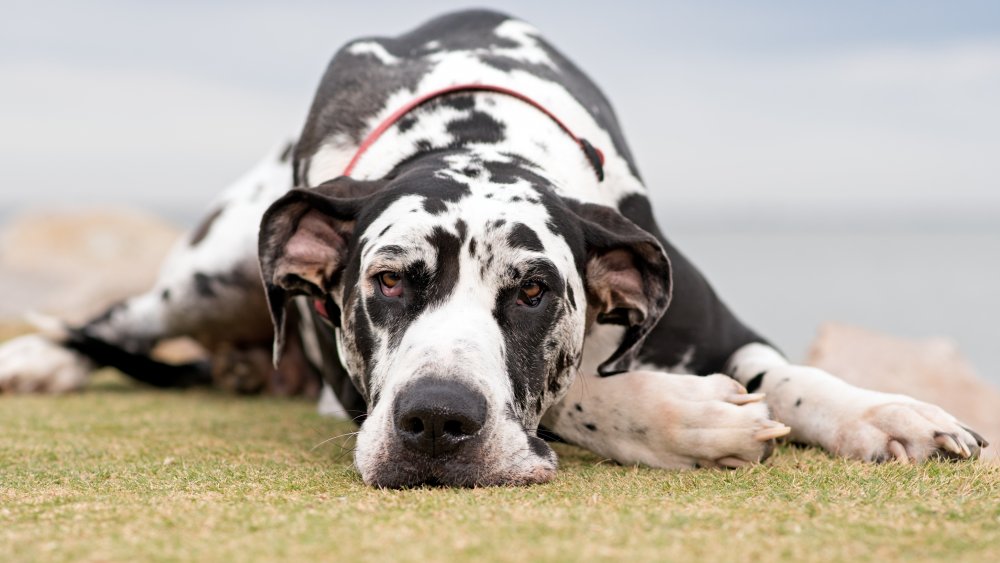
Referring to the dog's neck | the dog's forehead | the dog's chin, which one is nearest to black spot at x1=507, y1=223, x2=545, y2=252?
the dog's forehead

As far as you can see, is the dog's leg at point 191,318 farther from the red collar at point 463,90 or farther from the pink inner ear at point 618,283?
the pink inner ear at point 618,283

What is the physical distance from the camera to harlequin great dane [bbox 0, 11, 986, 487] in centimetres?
279

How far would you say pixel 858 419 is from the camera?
328 centimetres

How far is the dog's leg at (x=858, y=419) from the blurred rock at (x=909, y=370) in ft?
6.19

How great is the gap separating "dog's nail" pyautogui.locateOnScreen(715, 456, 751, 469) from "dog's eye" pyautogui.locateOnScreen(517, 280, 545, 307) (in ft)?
2.14

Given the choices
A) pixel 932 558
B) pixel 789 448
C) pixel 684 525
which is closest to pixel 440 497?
pixel 684 525

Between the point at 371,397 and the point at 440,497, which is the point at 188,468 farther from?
the point at 440,497

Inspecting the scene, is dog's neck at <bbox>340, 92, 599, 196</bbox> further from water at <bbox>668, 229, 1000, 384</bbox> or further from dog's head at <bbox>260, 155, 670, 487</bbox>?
water at <bbox>668, 229, 1000, 384</bbox>

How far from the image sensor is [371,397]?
10.00ft

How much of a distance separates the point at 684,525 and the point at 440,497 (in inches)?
22.7

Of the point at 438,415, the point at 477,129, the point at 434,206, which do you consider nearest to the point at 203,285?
the point at 477,129

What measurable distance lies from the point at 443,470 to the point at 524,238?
0.67 m

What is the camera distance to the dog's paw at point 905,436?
308 cm

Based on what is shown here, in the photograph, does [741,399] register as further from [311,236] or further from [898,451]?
[311,236]
